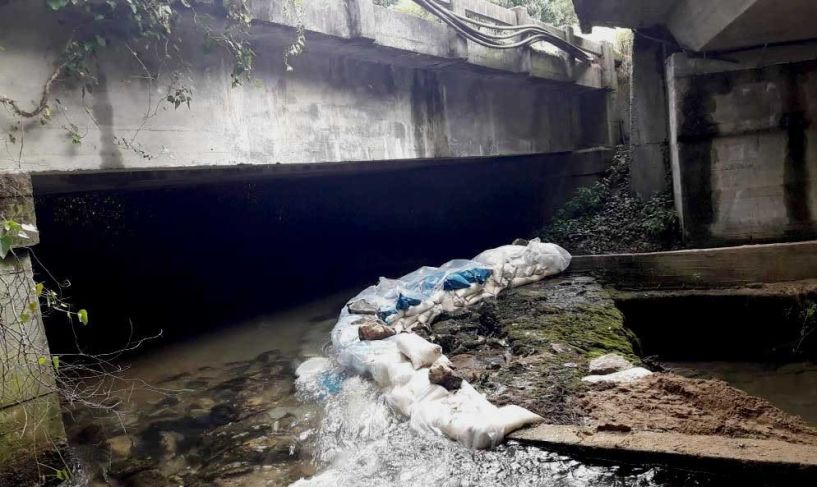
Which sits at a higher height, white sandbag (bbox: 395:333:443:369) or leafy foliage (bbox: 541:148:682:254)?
leafy foliage (bbox: 541:148:682:254)

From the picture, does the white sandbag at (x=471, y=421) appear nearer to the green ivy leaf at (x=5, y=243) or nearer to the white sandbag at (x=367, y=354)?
the white sandbag at (x=367, y=354)

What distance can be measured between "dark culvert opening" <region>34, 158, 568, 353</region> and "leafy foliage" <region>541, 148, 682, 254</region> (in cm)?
118

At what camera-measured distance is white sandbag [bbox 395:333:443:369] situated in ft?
12.7

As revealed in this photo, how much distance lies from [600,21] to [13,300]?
7.04 m

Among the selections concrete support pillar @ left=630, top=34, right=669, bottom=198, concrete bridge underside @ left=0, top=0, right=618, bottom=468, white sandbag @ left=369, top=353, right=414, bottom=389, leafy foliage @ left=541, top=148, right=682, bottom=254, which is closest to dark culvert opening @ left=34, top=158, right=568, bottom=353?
leafy foliage @ left=541, top=148, right=682, bottom=254

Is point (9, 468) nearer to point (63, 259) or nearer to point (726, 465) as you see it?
point (726, 465)

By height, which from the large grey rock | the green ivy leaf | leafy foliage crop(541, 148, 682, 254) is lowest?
the large grey rock

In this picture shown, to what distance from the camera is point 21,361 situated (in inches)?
119

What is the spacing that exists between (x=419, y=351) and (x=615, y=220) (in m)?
5.52

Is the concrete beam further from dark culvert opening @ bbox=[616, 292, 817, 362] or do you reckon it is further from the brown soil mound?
the brown soil mound

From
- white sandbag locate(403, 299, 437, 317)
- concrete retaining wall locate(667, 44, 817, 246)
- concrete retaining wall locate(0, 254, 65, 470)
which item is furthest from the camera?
concrete retaining wall locate(667, 44, 817, 246)

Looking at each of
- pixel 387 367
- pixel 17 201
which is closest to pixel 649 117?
pixel 387 367

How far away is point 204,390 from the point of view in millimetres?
4965

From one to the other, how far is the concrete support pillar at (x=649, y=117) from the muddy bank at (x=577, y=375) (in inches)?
111
